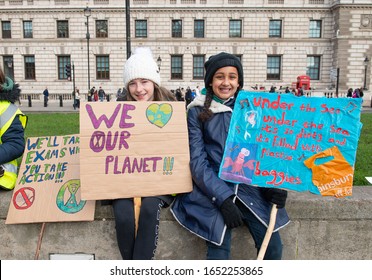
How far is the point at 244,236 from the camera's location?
2908 millimetres

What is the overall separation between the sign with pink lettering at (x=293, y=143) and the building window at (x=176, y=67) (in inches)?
1458

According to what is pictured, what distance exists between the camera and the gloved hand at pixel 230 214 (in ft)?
8.07

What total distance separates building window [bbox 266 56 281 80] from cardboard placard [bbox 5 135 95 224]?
124 feet

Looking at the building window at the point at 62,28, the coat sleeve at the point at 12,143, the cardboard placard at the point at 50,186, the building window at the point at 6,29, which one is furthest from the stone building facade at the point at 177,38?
the coat sleeve at the point at 12,143

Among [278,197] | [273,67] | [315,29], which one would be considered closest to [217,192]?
[278,197]

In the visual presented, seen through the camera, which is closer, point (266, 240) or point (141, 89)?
point (266, 240)

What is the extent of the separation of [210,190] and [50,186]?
53.0 inches

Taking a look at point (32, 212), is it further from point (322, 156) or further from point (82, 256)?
point (322, 156)

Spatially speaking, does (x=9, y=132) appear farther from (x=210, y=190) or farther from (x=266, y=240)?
(x=266, y=240)

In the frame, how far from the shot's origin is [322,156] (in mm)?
2521

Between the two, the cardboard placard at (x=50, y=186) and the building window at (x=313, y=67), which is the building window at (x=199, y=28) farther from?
the cardboard placard at (x=50, y=186)
